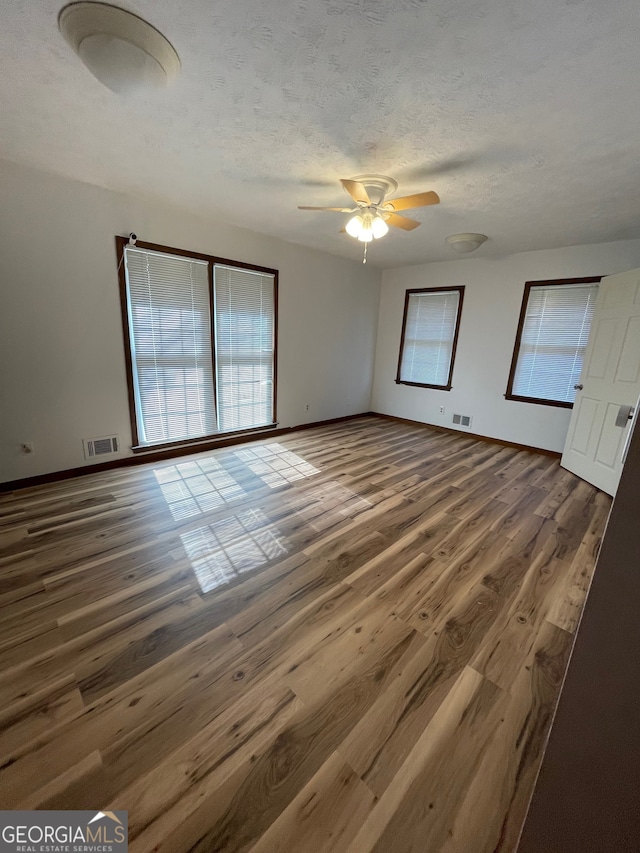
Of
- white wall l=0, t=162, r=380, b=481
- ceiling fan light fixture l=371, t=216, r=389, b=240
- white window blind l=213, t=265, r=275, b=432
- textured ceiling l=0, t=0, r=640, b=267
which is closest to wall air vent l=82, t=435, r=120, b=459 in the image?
white wall l=0, t=162, r=380, b=481

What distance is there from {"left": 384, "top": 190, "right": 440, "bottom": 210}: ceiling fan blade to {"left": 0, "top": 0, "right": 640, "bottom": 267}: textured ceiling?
0.23m

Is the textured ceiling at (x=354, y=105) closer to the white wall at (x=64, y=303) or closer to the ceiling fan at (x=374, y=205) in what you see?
the ceiling fan at (x=374, y=205)

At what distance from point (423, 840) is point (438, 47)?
2804 millimetres

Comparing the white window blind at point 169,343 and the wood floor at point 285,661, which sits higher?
the white window blind at point 169,343

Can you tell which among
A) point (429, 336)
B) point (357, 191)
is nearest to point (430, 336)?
point (429, 336)

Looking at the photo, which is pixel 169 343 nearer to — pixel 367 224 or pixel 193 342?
pixel 193 342

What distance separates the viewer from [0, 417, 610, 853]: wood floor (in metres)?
1.01

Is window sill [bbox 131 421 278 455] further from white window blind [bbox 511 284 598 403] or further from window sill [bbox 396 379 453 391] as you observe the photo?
white window blind [bbox 511 284 598 403]

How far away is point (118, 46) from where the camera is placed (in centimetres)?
135

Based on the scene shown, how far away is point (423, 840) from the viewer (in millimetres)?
948

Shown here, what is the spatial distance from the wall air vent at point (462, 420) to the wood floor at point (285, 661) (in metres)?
2.18

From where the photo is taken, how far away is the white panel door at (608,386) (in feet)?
10.1

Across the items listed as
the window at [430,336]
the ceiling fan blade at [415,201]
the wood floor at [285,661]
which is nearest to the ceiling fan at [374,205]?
the ceiling fan blade at [415,201]

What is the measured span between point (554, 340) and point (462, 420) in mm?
1538
